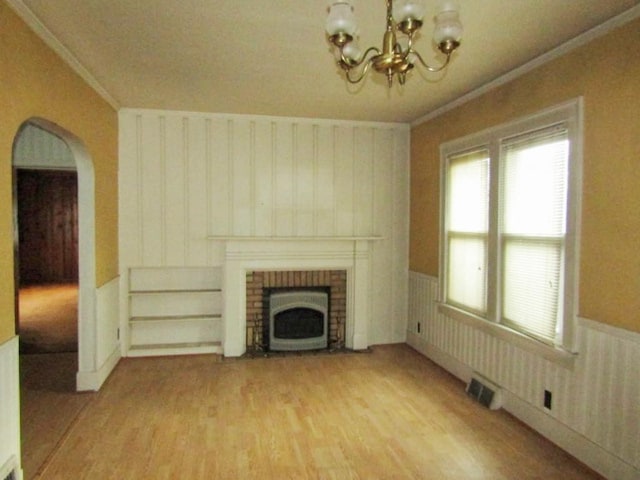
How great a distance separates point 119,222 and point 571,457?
14.9 feet

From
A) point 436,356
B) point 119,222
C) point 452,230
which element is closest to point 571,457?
point 436,356

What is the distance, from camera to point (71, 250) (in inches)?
358

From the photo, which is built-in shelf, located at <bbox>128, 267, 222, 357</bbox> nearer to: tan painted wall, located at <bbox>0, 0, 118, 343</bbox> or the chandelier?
tan painted wall, located at <bbox>0, 0, 118, 343</bbox>

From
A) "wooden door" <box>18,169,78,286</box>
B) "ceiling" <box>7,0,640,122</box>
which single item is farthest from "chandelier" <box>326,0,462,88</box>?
"wooden door" <box>18,169,78,286</box>

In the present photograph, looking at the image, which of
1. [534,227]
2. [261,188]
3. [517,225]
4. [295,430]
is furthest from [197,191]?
[534,227]

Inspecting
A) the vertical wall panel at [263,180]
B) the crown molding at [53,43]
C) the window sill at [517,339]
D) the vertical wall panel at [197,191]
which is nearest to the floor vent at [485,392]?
the window sill at [517,339]

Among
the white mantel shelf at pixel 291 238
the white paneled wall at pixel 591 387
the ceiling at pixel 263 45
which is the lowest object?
the white paneled wall at pixel 591 387

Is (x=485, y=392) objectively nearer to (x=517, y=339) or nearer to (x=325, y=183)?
(x=517, y=339)

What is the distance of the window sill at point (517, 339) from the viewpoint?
9.35ft

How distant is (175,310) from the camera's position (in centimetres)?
496

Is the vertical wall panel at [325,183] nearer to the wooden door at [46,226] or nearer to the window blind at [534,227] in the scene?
the window blind at [534,227]

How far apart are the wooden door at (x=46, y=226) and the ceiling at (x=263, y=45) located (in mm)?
5809

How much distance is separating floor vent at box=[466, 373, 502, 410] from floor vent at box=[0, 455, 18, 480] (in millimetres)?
3267

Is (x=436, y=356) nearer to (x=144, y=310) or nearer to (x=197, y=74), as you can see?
(x=144, y=310)
